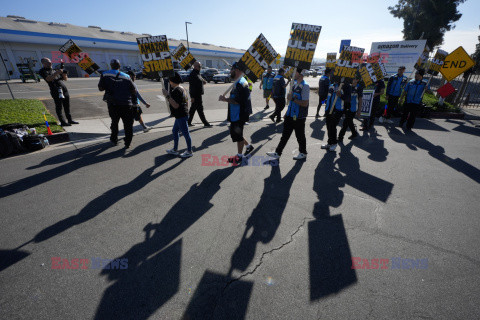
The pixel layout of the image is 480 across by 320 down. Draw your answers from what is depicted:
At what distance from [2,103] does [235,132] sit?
1164 centimetres

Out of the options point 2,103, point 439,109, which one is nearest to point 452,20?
point 439,109

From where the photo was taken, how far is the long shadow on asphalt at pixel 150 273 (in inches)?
81.4

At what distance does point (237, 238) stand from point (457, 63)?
482 inches

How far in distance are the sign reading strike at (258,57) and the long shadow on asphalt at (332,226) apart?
2.68 m

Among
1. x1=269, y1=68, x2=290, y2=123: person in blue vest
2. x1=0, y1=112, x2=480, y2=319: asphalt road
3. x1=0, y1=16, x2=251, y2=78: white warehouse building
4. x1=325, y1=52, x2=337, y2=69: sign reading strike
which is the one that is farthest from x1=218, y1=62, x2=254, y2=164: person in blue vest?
x1=0, y1=16, x2=251, y2=78: white warehouse building

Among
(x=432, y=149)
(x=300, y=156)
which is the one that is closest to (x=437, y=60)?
(x=432, y=149)

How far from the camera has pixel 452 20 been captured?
3203 cm

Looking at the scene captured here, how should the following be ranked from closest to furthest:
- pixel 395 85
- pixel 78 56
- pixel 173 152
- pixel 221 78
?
pixel 173 152
pixel 78 56
pixel 395 85
pixel 221 78

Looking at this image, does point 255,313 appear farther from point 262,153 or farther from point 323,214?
point 262,153

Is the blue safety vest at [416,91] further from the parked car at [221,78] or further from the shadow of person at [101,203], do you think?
the parked car at [221,78]

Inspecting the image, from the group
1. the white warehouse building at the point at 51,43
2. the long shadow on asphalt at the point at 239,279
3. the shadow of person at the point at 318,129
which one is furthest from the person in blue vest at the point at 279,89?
the white warehouse building at the point at 51,43

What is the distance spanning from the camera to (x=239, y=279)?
7.75 feet

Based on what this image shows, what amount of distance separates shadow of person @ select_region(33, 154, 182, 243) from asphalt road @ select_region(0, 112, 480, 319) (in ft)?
0.07

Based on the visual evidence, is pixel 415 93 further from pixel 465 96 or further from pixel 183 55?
pixel 465 96
